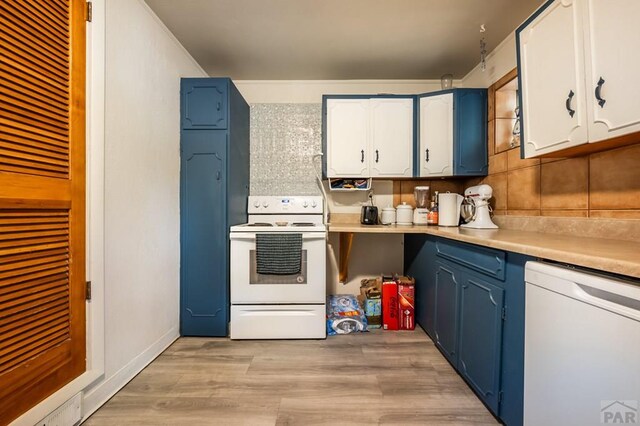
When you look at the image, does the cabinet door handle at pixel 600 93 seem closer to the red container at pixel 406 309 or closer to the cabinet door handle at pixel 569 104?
the cabinet door handle at pixel 569 104

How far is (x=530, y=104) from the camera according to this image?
1419 millimetres

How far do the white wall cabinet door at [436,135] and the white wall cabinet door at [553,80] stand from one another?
2.72 feet

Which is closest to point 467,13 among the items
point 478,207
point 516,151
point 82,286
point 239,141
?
point 516,151

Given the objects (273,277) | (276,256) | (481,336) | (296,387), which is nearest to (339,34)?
(276,256)

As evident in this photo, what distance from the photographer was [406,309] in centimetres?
→ 222

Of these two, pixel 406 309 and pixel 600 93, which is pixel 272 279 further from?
pixel 600 93

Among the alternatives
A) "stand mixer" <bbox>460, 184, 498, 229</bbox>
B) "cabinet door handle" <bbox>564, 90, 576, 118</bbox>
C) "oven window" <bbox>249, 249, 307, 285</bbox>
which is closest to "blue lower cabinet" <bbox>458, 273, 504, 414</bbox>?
"stand mixer" <bbox>460, 184, 498, 229</bbox>

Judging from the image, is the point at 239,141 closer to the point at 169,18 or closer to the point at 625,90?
the point at 169,18

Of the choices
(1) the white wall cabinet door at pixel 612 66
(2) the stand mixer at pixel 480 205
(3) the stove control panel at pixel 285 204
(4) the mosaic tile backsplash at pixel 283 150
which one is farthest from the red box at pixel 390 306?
(1) the white wall cabinet door at pixel 612 66

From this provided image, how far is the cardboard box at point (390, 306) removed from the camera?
87.6 inches

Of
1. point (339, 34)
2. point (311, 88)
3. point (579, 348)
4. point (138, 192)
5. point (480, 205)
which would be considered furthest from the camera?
point (311, 88)

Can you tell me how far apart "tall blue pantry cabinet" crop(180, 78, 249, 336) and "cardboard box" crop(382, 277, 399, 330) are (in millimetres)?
1304

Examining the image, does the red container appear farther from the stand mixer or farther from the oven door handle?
the oven door handle

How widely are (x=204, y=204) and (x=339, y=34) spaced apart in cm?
167
